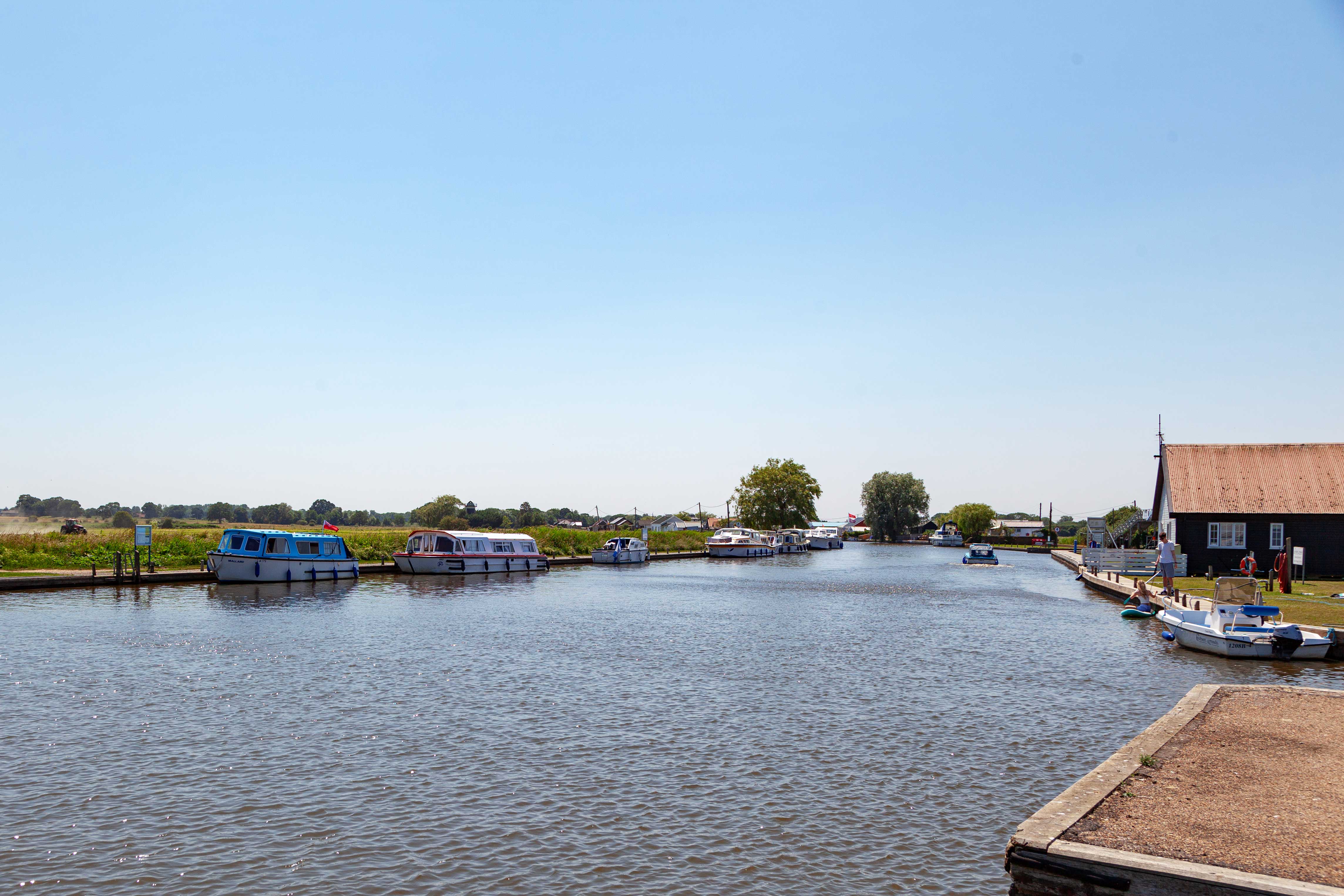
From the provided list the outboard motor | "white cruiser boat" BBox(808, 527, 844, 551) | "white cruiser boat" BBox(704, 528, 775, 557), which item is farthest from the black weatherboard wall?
"white cruiser boat" BBox(808, 527, 844, 551)

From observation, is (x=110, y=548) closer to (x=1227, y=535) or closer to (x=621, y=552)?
(x=621, y=552)

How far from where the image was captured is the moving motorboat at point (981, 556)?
295 ft

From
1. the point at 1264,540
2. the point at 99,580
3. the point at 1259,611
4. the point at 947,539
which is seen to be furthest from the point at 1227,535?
the point at 947,539

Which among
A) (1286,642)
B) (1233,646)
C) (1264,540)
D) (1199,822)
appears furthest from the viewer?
(1264,540)

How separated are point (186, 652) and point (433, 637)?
740 cm

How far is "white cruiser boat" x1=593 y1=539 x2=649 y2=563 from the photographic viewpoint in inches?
3063

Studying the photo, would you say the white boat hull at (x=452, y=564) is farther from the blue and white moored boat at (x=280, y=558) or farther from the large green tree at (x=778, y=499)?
the large green tree at (x=778, y=499)

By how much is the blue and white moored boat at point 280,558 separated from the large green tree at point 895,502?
134916mm

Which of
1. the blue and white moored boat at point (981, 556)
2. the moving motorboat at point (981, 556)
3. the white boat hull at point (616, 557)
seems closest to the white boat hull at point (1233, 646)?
the white boat hull at point (616, 557)

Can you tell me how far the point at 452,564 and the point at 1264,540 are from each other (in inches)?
1871

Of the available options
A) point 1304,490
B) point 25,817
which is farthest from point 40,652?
point 1304,490

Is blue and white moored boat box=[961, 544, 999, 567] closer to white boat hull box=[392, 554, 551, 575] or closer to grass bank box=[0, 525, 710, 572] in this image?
white boat hull box=[392, 554, 551, 575]

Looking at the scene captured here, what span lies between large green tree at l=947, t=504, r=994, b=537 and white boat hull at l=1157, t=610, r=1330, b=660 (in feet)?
494

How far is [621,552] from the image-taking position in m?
78.6
